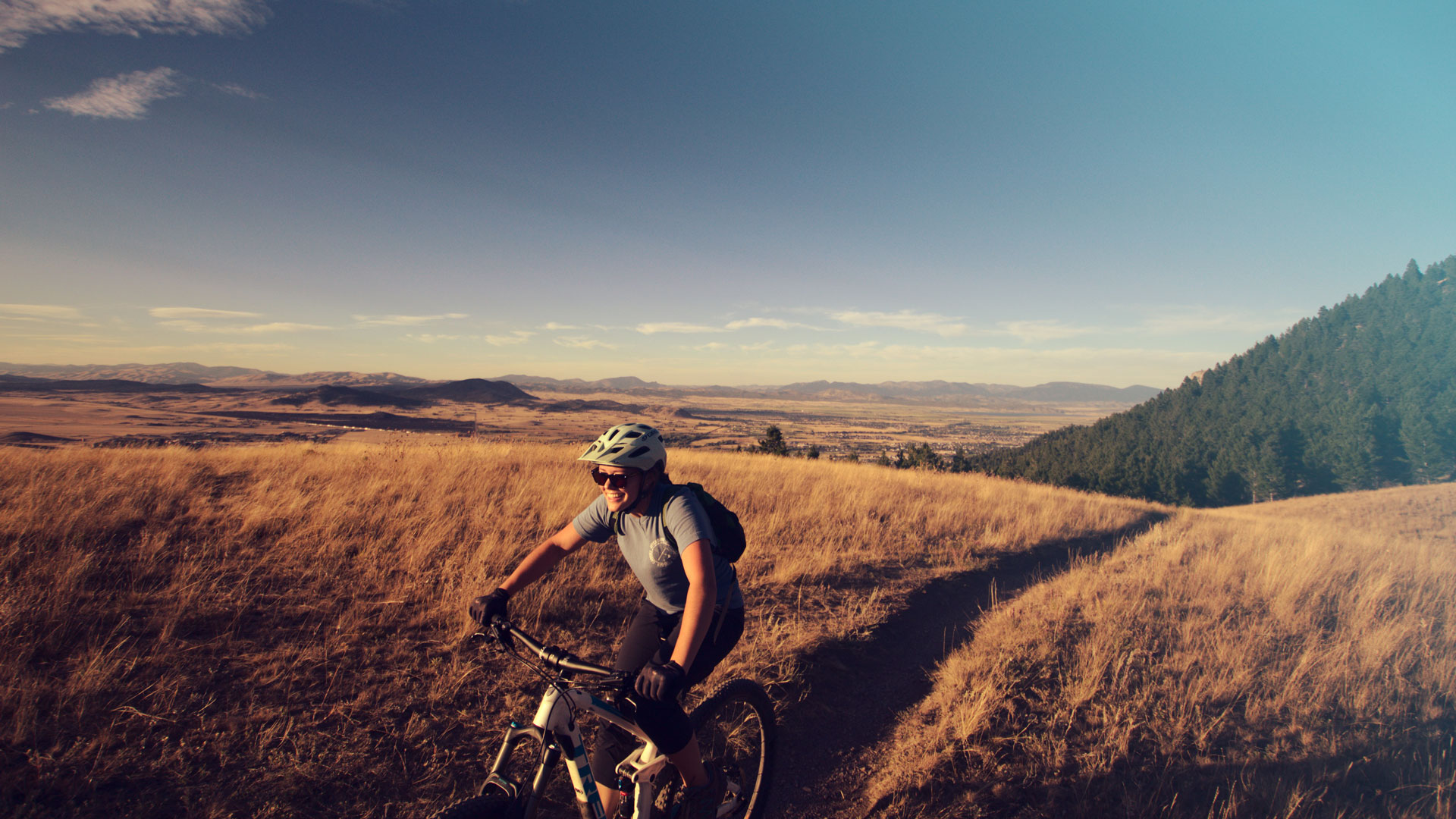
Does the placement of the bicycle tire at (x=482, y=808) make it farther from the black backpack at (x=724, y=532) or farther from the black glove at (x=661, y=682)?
the black backpack at (x=724, y=532)

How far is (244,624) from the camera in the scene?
427 centimetres

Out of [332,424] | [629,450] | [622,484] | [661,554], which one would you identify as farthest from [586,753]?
[332,424]

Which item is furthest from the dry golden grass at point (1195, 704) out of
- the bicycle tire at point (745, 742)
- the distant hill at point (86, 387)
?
the distant hill at point (86, 387)

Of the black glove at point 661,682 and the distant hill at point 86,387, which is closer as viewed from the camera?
the black glove at point 661,682

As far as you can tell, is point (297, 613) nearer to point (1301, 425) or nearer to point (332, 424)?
point (332, 424)

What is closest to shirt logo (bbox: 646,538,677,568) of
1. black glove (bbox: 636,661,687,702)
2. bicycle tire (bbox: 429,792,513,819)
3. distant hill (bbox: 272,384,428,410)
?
black glove (bbox: 636,661,687,702)

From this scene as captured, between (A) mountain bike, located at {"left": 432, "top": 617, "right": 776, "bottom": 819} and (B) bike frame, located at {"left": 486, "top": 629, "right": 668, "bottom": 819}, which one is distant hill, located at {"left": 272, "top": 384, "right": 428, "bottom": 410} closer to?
(A) mountain bike, located at {"left": 432, "top": 617, "right": 776, "bottom": 819}

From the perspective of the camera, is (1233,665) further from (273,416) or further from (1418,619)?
(273,416)

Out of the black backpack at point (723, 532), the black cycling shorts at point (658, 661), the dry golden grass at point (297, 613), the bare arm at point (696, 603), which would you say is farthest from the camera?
the dry golden grass at point (297, 613)

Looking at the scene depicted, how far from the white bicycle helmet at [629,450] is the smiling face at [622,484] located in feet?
0.13

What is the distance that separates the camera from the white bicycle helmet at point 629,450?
2492 mm

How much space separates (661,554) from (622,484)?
0.39 meters

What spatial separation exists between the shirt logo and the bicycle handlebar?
1.77 ft

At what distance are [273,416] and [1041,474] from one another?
72.3 meters
